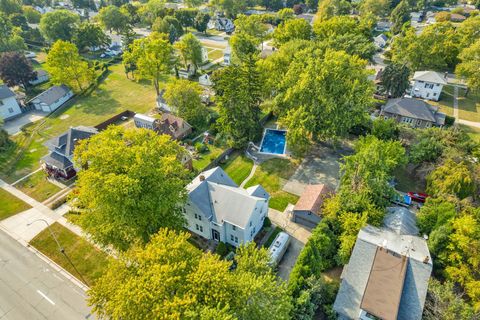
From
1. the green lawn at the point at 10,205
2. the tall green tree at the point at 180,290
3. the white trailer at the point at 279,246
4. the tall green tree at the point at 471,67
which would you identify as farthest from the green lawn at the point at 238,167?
the tall green tree at the point at 471,67

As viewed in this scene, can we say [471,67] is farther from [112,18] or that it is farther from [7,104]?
[112,18]

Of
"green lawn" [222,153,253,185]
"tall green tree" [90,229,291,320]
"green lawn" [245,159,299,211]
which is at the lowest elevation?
"green lawn" [245,159,299,211]

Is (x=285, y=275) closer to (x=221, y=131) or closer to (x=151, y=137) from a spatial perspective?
(x=151, y=137)

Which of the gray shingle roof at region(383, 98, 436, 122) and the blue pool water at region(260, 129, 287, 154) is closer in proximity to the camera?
Result: the blue pool water at region(260, 129, 287, 154)

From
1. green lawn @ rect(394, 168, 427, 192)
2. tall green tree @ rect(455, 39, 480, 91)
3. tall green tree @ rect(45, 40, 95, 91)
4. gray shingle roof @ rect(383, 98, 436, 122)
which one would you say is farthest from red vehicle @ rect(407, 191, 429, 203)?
tall green tree @ rect(45, 40, 95, 91)

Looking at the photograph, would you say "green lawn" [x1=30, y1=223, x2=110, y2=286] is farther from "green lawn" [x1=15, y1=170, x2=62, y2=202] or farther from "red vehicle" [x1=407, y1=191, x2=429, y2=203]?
"red vehicle" [x1=407, y1=191, x2=429, y2=203]

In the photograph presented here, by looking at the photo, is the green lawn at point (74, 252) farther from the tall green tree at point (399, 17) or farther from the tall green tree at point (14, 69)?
the tall green tree at point (399, 17)

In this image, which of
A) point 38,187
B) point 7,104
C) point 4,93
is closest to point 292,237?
point 38,187
